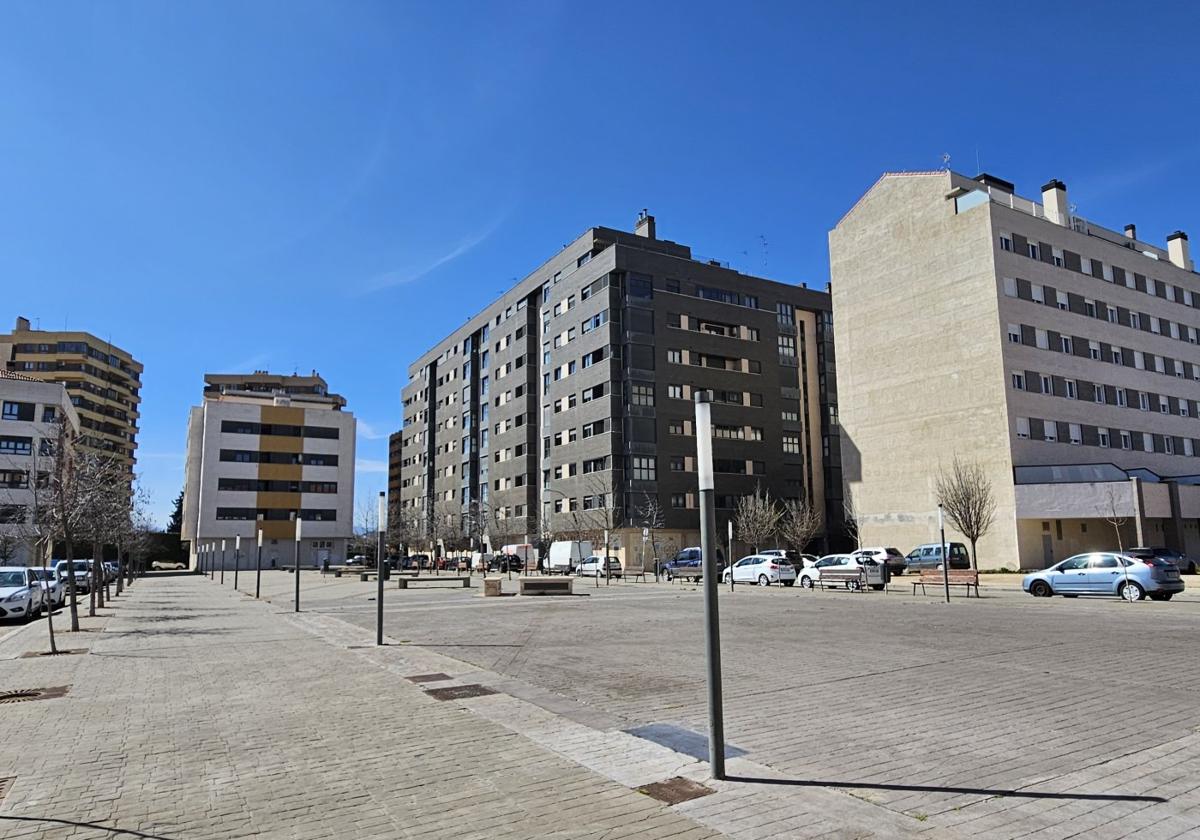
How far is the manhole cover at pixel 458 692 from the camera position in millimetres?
9102

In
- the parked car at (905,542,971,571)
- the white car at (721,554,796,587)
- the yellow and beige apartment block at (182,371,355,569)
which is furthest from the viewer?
the yellow and beige apartment block at (182,371,355,569)

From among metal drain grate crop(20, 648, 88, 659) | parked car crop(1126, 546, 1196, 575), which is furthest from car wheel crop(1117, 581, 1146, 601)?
metal drain grate crop(20, 648, 88, 659)

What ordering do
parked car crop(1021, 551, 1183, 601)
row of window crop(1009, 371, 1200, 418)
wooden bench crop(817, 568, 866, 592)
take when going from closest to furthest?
parked car crop(1021, 551, 1183, 601)
wooden bench crop(817, 568, 866, 592)
row of window crop(1009, 371, 1200, 418)

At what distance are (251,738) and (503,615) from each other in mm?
14355

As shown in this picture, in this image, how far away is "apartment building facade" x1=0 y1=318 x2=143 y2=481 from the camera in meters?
101

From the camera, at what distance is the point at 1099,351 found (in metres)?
51.0

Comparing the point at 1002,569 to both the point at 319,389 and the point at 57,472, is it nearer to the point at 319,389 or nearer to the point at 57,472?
the point at 57,472

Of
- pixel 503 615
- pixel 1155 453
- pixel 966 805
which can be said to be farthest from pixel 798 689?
pixel 1155 453

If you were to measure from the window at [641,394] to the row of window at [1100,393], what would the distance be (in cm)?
3013

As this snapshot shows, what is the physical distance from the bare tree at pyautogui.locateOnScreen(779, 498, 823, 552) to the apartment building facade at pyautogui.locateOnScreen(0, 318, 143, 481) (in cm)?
7846

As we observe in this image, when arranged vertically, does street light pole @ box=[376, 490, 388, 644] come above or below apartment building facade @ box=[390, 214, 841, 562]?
below

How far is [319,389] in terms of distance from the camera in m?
138

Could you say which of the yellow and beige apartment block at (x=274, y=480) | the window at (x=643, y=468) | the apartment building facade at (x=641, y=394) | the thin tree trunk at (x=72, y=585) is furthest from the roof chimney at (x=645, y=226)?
the thin tree trunk at (x=72, y=585)

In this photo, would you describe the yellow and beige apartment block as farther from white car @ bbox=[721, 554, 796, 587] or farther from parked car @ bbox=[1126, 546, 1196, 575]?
parked car @ bbox=[1126, 546, 1196, 575]
